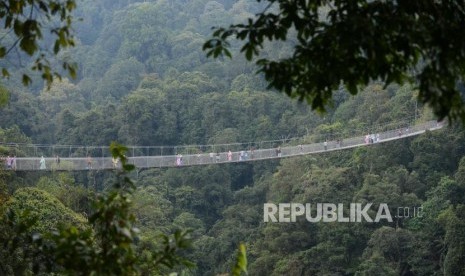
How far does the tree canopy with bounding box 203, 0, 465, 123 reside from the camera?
6.69ft

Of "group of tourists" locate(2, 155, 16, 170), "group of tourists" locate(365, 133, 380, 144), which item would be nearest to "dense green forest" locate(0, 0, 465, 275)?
"group of tourists" locate(2, 155, 16, 170)

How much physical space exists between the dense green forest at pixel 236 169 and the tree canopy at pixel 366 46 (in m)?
6.05

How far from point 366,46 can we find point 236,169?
2187 cm

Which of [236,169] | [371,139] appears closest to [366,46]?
[371,139]

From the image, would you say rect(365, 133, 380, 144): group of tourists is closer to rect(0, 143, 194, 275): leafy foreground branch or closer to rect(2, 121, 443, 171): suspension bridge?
rect(2, 121, 443, 171): suspension bridge

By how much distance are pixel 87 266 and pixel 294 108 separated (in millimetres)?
22344

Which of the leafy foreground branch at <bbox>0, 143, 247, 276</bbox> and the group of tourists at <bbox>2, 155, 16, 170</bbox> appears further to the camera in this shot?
the group of tourists at <bbox>2, 155, 16, 170</bbox>

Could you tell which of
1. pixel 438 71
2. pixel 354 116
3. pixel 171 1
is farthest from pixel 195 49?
pixel 438 71

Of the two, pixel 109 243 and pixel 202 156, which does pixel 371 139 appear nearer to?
pixel 202 156

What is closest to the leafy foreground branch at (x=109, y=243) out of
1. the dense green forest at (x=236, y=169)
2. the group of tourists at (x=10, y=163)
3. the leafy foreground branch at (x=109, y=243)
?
the leafy foreground branch at (x=109, y=243)

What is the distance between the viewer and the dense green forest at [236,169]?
15.6 metres

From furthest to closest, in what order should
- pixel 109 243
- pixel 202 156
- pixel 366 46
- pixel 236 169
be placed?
1. pixel 236 169
2. pixel 202 156
3. pixel 109 243
4. pixel 366 46

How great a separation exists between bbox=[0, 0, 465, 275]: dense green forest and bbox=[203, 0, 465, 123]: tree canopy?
6.05m

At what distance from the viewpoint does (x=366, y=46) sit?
2004 mm
